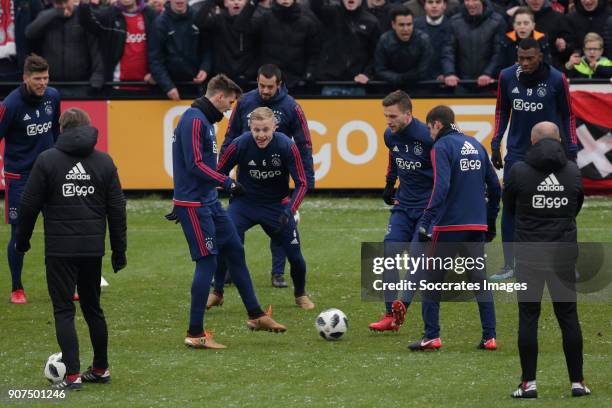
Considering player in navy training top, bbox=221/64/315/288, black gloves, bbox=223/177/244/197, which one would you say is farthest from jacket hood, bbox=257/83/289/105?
black gloves, bbox=223/177/244/197

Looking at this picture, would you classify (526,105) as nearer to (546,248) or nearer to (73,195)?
(546,248)

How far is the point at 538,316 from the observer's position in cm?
961

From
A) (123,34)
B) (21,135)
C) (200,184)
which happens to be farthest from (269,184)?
(123,34)

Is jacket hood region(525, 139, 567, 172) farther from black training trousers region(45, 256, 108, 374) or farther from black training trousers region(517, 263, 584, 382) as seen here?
black training trousers region(45, 256, 108, 374)

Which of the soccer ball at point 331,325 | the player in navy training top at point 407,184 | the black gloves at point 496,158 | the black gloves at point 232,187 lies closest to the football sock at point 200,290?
the black gloves at point 232,187

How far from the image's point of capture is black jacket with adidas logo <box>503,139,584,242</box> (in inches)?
377

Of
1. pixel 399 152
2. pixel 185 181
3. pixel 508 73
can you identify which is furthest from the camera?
pixel 508 73

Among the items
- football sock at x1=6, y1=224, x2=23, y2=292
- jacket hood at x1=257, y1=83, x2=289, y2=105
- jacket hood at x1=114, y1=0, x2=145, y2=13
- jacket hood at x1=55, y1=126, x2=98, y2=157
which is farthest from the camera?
jacket hood at x1=114, y1=0, x2=145, y2=13

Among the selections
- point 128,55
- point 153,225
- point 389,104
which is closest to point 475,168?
point 389,104

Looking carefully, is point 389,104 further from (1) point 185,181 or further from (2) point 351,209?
(2) point 351,209

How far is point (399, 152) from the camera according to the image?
Answer: 12492mm

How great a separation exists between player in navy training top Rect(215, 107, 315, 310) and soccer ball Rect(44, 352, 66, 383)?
3.30 m

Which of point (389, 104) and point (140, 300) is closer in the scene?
point (389, 104)

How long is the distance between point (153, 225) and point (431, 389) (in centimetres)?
922
